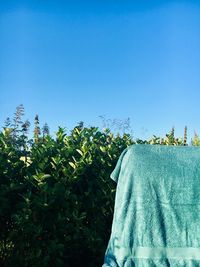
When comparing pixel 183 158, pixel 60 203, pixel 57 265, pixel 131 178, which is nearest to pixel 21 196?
pixel 60 203

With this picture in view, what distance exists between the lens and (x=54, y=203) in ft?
13.8

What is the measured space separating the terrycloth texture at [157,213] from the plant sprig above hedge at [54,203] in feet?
3.28

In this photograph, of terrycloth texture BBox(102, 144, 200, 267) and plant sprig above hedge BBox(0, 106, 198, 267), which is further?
plant sprig above hedge BBox(0, 106, 198, 267)

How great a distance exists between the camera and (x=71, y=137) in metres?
4.73

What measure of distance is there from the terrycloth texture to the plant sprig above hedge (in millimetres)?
1000

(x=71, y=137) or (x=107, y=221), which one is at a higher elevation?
(x=71, y=137)

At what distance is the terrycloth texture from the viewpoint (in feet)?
10.4

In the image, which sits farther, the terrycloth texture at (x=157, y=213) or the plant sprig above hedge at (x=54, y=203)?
the plant sprig above hedge at (x=54, y=203)

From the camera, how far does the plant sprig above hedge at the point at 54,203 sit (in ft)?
13.6

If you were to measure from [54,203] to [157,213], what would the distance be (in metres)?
1.24

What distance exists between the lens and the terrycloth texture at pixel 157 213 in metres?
3.16

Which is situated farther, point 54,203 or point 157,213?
point 54,203

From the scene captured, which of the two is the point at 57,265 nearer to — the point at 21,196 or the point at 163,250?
the point at 21,196

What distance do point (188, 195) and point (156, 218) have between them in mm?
258
